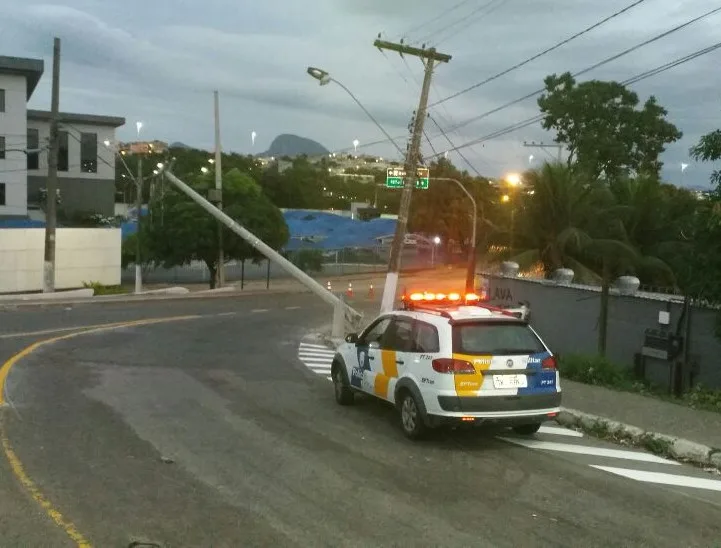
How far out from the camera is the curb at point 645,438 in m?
8.82

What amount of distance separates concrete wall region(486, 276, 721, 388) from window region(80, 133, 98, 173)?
158ft

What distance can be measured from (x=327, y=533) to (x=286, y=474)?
1.78 m

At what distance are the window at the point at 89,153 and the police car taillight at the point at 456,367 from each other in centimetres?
5789

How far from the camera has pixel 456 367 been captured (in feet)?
29.5

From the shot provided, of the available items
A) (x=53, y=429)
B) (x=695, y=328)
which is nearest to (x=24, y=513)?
(x=53, y=429)

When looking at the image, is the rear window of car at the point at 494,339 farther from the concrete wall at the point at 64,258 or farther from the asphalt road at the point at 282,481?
the concrete wall at the point at 64,258

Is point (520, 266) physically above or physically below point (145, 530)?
above

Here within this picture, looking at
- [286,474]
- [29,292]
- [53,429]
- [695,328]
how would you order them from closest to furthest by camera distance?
[286,474]
[53,429]
[695,328]
[29,292]

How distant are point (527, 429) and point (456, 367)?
66.1 inches

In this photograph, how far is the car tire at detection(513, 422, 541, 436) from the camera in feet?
32.5

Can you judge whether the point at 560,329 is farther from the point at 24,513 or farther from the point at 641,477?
the point at 24,513

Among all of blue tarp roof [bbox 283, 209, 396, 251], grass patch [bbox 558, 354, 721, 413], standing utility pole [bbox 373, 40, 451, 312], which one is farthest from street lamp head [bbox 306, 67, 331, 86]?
blue tarp roof [bbox 283, 209, 396, 251]

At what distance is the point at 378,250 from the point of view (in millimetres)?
68188

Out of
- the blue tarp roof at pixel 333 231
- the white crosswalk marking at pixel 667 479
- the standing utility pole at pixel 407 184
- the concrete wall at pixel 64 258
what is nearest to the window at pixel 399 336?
the white crosswalk marking at pixel 667 479
